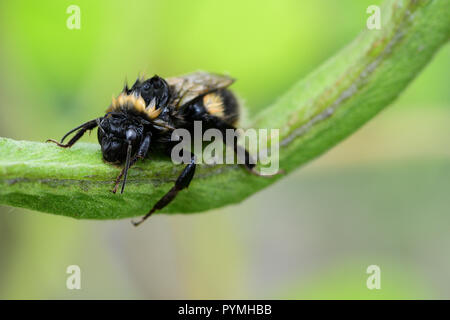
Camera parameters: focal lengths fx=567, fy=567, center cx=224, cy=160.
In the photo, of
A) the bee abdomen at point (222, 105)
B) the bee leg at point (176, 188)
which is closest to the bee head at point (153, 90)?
the bee abdomen at point (222, 105)

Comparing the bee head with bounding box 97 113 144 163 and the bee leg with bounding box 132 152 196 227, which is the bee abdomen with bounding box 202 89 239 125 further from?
the bee leg with bounding box 132 152 196 227

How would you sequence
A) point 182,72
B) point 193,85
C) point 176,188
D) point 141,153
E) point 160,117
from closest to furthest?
point 176,188
point 141,153
point 160,117
point 193,85
point 182,72

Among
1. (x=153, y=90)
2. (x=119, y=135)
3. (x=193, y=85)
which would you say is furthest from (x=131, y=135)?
(x=193, y=85)

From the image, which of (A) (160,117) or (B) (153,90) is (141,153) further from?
(B) (153,90)

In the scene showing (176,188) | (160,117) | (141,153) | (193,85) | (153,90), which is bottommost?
(176,188)

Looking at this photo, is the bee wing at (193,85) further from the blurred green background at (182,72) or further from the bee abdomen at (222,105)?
the blurred green background at (182,72)

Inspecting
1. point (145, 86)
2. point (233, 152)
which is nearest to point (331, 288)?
point (233, 152)
